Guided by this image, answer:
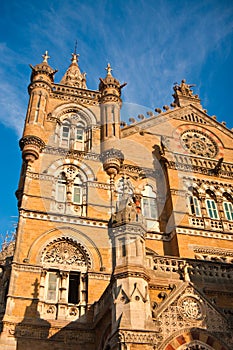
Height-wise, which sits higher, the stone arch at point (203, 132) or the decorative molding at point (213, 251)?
the stone arch at point (203, 132)

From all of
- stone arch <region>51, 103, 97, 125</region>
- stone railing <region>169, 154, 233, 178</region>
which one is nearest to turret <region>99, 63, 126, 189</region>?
stone arch <region>51, 103, 97, 125</region>

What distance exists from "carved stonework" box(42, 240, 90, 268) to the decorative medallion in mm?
6835

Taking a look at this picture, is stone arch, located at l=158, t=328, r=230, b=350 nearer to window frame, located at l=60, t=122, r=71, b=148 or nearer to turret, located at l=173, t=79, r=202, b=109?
window frame, located at l=60, t=122, r=71, b=148

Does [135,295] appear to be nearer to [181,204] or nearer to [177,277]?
[177,277]

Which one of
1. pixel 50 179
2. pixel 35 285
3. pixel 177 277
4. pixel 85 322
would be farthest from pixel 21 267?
pixel 177 277

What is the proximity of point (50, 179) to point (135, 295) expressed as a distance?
35.4ft

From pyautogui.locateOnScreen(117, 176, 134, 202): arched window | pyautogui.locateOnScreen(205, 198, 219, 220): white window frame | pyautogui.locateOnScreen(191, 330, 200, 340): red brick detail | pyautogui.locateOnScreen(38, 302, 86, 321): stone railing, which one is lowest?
pyautogui.locateOnScreen(191, 330, 200, 340): red brick detail

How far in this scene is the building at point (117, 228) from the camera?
481 inches

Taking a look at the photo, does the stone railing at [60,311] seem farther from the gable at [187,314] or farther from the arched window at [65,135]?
the arched window at [65,135]

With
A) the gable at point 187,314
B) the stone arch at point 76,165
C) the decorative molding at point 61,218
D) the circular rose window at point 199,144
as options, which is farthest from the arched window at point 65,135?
the gable at point 187,314

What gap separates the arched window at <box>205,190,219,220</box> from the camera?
2241cm

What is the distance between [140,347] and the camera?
10.6m

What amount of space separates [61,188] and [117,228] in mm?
8559

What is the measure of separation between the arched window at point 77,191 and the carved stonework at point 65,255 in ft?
9.30
